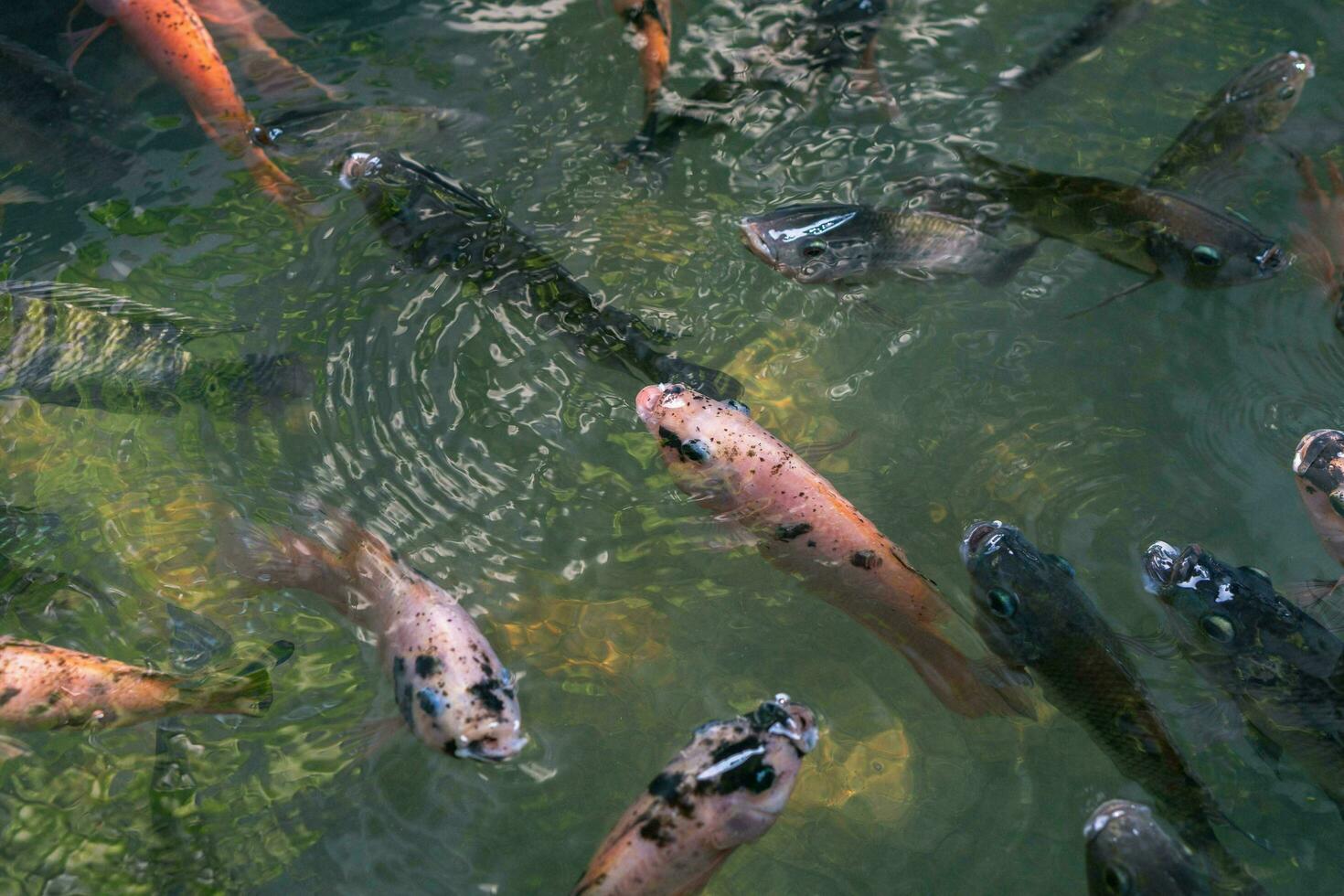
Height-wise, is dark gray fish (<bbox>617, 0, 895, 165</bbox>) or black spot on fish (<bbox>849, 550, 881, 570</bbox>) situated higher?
dark gray fish (<bbox>617, 0, 895, 165</bbox>)

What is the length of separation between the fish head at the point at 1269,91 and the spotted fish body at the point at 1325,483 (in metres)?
1.72

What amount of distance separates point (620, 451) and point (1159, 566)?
208cm

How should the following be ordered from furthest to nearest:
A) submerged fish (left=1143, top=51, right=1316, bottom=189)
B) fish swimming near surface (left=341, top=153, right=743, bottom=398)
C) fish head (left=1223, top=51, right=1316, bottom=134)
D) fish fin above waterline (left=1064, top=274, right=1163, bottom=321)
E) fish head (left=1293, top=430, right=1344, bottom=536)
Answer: fish head (left=1223, top=51, right=1316, bottom=134)
submerged fish (left=1143, top=51, right=1316, bottom=189)
fish fin above waterline (left=1064, top=274, right=1163, bottom=321)
fish swimming near surface (left=341, top=153, right=743, bottom=398)
fish head (left=1293, top=430, right=1344, bottom=536)

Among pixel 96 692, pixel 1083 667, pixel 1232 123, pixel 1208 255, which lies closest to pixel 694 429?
pixel 1083 667

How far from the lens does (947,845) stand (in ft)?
10.8

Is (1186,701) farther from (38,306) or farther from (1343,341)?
(38,306)

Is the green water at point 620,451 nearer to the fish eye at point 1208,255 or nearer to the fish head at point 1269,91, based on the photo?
the fish head at point 1269,91

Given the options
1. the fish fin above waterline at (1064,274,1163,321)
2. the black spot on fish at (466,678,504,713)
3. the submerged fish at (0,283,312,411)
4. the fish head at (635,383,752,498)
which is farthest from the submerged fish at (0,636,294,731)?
the fish fin above waterline at (1064,274,1163,321)

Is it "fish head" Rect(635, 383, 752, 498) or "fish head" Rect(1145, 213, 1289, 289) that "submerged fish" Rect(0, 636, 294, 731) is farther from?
"fish head" Rect(1145, 213, 1289, 289)

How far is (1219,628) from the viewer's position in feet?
10.6

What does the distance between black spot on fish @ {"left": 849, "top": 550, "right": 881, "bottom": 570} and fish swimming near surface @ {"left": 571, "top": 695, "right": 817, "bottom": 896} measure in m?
0.62

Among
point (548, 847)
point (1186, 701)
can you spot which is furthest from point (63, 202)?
point (1186, 701)

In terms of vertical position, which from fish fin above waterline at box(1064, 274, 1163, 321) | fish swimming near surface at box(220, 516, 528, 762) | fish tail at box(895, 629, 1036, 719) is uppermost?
fish fin above waterline at box(1064, 274, 1163, 321)

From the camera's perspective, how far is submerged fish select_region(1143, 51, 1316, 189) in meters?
4.48
